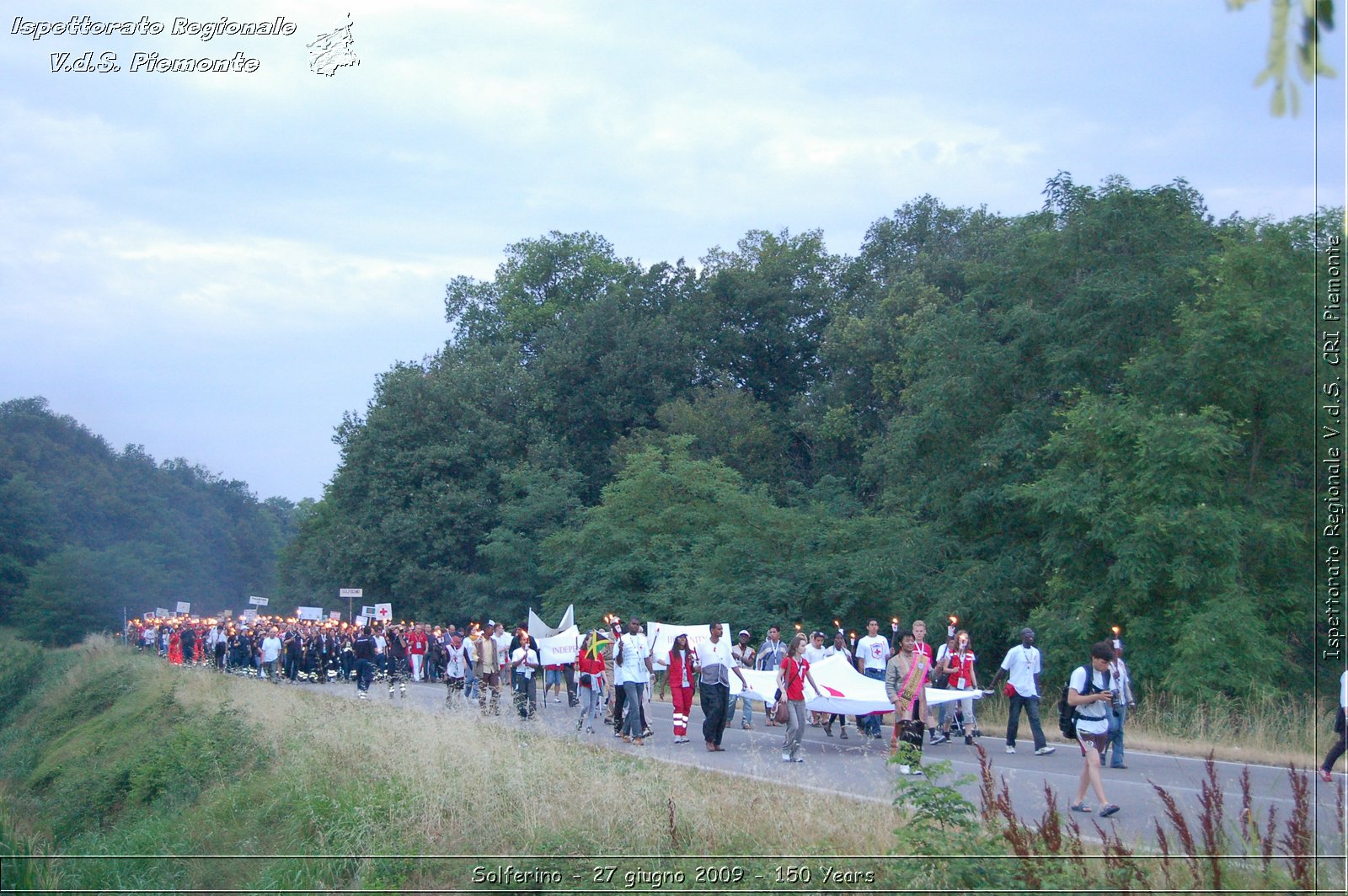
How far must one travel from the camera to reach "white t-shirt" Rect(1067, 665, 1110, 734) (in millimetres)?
10688

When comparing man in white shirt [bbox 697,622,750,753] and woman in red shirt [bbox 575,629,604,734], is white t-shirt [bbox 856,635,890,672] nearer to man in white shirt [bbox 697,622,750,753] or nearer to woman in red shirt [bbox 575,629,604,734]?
man in white shirt [bbox 697,622,750,753]

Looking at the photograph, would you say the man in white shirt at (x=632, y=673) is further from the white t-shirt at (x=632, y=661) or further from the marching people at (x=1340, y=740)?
the marching people at (x=1340, y=740)

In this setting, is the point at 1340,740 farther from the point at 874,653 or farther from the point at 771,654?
the point at 771,654

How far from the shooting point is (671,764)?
551 inches

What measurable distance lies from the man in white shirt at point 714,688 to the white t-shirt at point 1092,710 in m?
7.10

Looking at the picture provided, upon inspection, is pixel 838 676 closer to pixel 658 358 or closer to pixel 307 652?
pixel 307 652

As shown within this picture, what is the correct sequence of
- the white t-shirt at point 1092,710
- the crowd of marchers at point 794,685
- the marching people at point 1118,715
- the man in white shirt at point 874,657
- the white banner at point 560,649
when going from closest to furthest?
the white t-shirt at point 1092,710 < the crowd of marchers at point 794,685 < the marching people at point 1118,715 < the man in white shirt at point 874,657 < the white banner at point 560,649

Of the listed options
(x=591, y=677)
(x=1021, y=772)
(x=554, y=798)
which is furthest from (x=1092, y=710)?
(x=591, y=677)

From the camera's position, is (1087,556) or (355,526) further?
(355,526)

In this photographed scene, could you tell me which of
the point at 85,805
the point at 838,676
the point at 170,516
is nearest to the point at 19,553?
the point at 170,516

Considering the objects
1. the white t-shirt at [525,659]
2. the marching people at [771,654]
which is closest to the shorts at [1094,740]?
the marching people at [771,654]

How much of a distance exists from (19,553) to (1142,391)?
2816 inches

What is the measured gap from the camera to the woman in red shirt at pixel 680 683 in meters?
18.4

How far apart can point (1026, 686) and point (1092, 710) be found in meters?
5.54
